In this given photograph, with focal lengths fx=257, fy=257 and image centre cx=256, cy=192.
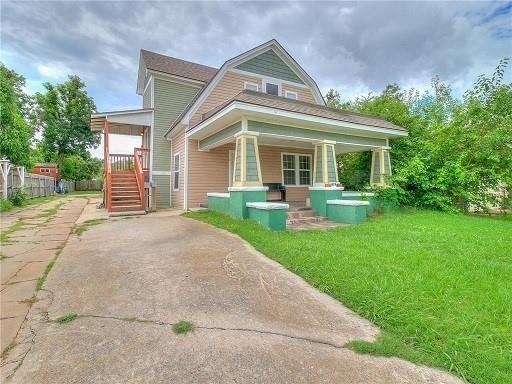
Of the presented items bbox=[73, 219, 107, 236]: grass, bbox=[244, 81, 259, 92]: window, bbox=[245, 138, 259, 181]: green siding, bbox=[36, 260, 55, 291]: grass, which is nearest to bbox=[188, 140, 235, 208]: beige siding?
bbox=[244, 81, 259, 92]: window

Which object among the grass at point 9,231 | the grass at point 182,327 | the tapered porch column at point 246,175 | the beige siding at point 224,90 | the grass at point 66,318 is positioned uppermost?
the beige siding at point 224,90

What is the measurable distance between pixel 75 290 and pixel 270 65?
11925mm

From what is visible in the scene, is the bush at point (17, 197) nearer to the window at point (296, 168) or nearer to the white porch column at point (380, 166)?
the window at point (296, 168)

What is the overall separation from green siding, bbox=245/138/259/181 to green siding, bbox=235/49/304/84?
6.01 m

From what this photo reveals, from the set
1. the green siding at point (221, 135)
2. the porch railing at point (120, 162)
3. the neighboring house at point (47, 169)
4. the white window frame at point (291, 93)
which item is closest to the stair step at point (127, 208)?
the porch railing at point (120, 162)

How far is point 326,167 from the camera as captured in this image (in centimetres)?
825

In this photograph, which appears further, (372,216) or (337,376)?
(372,216)

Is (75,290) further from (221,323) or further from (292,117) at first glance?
(292,117)

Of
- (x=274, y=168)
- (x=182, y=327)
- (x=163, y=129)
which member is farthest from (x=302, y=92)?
(x=182, y=327)

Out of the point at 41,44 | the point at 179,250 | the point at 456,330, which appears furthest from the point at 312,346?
the point at 41,44

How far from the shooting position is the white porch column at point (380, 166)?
9906 mm

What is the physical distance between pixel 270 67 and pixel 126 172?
26.7 feet

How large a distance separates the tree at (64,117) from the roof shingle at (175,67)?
21275 mm

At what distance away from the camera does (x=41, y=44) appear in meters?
10.4
